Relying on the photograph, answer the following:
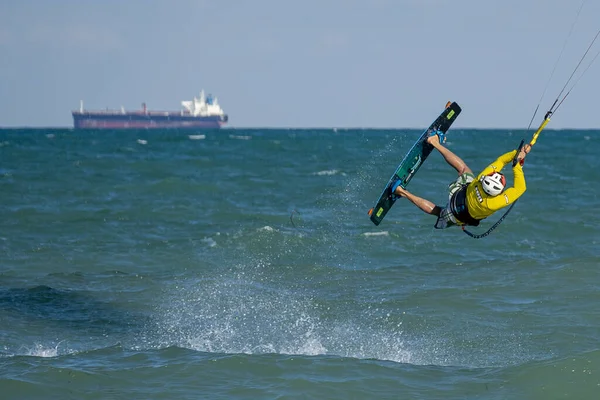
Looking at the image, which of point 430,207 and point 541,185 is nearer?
point 430,207

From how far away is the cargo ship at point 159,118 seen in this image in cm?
16762

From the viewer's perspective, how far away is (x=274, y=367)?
392 inches

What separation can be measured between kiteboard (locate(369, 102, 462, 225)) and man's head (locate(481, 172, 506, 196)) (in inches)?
69.2

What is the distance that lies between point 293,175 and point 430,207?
25.2 m

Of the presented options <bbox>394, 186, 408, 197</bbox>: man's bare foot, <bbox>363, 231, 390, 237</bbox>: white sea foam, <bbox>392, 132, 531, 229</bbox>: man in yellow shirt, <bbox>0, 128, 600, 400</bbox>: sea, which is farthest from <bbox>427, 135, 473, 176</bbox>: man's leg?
<bbox>363, 231, 390, 237</bbox>: white sea foam

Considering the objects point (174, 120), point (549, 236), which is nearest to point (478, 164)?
point (549, 236)

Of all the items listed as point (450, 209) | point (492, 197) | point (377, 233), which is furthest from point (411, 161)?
point (377, 233)

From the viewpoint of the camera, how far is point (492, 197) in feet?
33.0

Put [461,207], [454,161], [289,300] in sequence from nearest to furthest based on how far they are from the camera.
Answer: [461,207]
[454,161]
[289,300]

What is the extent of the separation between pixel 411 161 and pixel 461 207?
153 centimetres

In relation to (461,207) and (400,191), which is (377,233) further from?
(461,207)

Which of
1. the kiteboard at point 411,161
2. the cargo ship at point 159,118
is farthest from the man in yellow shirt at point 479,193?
the cargo ship at point 159,118

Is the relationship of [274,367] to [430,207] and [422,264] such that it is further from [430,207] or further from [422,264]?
[422,264]

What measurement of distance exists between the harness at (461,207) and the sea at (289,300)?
1.72 m
